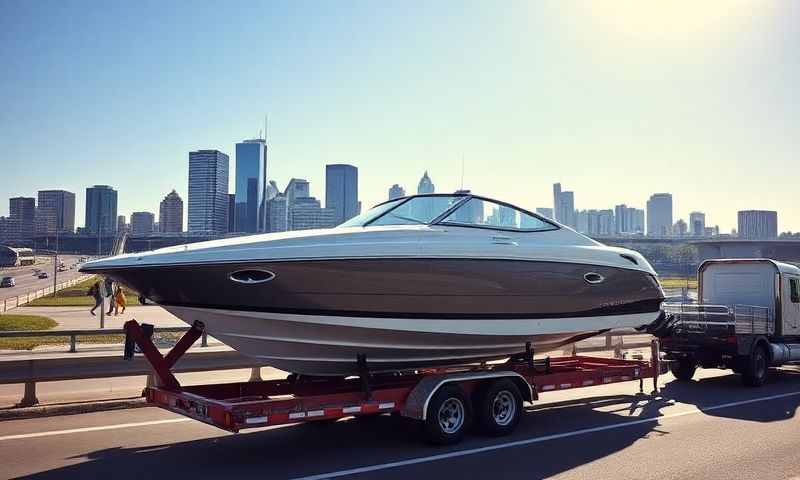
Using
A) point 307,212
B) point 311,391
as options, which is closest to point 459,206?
point 311,391

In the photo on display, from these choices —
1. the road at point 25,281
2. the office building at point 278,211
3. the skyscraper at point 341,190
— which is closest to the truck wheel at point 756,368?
the road at point 25,281

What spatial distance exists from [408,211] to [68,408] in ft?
17.7

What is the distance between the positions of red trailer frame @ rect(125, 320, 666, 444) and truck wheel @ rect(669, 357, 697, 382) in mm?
4394

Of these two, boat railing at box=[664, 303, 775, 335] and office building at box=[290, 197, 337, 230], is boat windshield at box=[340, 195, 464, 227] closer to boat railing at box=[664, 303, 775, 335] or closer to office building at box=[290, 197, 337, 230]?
boat railing at box=[664, 303, 775, 335]

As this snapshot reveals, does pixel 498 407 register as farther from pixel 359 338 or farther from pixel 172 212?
pixel 172 212

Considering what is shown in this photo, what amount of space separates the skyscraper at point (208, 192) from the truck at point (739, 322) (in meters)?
108

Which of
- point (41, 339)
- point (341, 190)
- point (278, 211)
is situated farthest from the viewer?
point (278, 211)

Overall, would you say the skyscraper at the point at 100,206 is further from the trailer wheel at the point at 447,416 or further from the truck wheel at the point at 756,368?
the trailer wheel at the point at 447,416

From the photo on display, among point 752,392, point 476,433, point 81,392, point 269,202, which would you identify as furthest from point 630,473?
point 269,202

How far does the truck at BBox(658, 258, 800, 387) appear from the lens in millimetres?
12211

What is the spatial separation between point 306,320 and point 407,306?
1.22m

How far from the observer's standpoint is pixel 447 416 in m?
7.62

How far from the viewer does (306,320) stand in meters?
6.93

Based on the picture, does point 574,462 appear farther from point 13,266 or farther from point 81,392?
point 13,266
